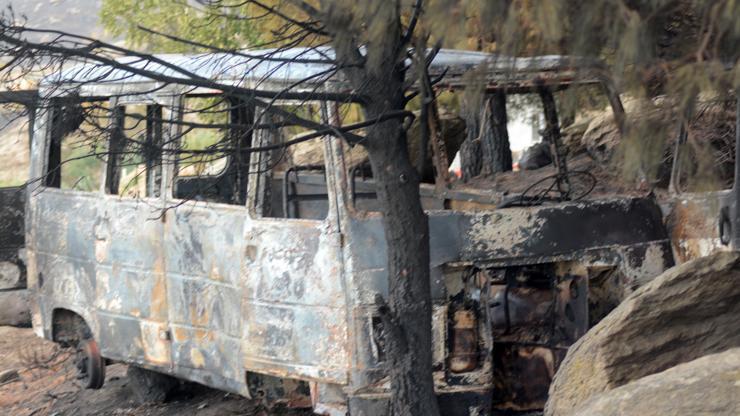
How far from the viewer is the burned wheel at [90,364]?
28.3 feet

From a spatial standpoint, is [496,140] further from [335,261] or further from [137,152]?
[137,152]

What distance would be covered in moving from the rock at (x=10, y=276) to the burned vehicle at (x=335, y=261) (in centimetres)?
186

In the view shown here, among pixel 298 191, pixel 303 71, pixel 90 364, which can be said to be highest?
pixel 303 71

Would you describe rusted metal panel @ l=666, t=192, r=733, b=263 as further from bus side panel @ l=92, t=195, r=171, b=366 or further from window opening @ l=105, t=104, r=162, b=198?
bus side panel @ l=92, t=195, r=171, b=366

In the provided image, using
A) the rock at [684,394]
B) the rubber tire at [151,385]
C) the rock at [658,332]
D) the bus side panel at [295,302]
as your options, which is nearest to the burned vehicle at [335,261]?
the bus side panel at [295,302]

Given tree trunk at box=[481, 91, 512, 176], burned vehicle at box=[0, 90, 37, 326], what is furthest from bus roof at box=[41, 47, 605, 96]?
burned vehicle at box=[0, 90, 37, 326]

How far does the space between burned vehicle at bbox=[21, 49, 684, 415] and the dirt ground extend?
859 mm

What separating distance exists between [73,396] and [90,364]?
1278mm

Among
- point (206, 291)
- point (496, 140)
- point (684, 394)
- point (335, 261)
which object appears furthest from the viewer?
point (496, 140)

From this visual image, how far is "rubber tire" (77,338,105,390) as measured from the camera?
862cm

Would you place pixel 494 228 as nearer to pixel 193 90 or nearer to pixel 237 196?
pixel 193 90

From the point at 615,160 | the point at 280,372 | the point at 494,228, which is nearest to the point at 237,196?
the point at 280,372

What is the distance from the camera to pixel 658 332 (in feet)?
19.7

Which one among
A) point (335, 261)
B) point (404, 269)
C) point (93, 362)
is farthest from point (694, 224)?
point (93, 362)
